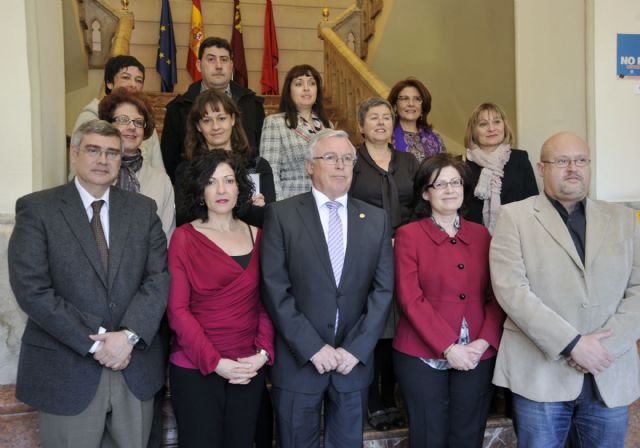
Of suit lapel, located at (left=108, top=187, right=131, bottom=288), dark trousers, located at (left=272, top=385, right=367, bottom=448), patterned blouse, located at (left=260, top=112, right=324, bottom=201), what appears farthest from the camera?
patterned blouse, located at (left=260, top=112, right=324, bottom=201)

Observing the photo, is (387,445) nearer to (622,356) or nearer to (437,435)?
(437,435)

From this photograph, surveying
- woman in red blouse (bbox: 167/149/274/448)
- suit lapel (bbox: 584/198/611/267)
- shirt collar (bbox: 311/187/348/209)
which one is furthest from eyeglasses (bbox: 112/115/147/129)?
suit lapel (bbox: 584/198/611/267)

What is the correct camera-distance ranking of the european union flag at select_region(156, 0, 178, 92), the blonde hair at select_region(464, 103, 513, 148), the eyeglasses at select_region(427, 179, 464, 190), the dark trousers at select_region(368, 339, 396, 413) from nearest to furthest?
the eyeglasses at select_region(427, 179, 464, 190) → the dark trousers at select_region(368, 339, 396, 413) → the blonde hair at select_region(464, 103, 513, 148) → the european union flag at select_region(156, 0, 178, 92)

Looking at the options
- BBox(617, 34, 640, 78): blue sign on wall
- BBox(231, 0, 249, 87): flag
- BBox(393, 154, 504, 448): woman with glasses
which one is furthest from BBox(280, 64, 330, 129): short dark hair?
BBox(231, 0, 249, 87): flag

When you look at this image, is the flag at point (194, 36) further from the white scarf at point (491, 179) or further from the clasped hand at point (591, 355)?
the clasped hand at point (591, 355)

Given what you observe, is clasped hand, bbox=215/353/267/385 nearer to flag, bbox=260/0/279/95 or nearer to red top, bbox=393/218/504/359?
red top, bbox=393/218/504/359

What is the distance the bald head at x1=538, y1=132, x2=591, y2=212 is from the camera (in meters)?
2.47

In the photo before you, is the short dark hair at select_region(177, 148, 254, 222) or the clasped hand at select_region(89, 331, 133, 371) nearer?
the clasped hand at select_region(89, 331, 133, 371)

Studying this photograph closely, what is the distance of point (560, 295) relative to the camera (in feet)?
8.02

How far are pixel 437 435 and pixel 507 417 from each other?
775 millimetres

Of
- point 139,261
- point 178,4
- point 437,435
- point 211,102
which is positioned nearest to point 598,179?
point 437,435

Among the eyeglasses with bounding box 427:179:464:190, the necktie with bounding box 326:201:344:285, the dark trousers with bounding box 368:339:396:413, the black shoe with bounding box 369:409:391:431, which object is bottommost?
the black shoe with bounding box 369:409:391:431

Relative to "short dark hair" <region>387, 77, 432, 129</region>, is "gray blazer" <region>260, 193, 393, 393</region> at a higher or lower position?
lower

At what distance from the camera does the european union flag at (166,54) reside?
8.55 metres
